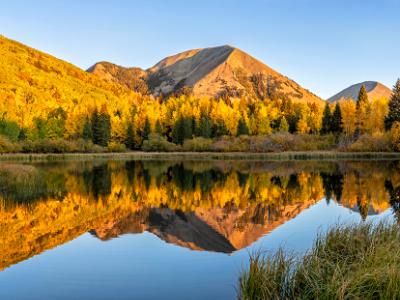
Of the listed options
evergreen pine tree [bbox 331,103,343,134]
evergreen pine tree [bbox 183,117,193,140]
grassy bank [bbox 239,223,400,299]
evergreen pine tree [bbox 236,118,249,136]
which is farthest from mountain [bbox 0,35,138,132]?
grassy bank [bbox 239,223,400,299]

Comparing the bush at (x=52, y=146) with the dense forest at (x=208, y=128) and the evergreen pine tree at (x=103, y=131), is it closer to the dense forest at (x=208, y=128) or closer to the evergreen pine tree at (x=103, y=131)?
the dense forest at (x=208, y=128)

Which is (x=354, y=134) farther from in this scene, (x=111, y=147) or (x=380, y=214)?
(x=380, y=214)

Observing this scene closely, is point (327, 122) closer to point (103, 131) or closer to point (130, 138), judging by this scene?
point (130, 138)

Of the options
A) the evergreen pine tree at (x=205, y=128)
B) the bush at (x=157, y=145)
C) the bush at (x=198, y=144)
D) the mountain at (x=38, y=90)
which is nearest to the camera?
the bush at (x=198, y=144)

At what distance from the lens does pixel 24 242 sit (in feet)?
51.1

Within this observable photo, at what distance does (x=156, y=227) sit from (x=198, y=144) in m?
66.5

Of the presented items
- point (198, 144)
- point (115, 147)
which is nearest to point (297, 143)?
point (198, 144)

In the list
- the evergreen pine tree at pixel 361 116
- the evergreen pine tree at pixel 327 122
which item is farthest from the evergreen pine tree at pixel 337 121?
the evergreen pine tree at pixel 361 116

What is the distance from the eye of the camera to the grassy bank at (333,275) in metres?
7.51

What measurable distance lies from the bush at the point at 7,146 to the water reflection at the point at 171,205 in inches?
1311

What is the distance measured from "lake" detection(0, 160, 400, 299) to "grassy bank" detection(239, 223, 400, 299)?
4.55ft

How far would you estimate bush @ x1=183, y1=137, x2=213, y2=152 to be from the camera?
8488cm

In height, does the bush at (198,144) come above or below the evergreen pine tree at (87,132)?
below

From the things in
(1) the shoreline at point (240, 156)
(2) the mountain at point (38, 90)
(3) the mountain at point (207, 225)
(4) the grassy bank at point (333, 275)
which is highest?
(2) the mountain at point (38, 90)
